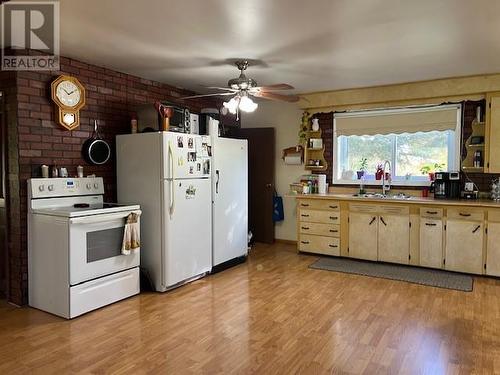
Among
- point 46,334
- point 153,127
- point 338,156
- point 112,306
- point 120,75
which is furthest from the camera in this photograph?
point 338,156

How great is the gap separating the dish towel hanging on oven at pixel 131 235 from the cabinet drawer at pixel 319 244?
2.45 metres

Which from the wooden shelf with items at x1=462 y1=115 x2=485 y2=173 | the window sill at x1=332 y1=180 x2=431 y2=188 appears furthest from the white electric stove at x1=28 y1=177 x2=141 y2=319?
the wooden shelf with items at x1=462 y1=115 x2=485 y2=173

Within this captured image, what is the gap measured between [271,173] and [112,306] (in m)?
3.23

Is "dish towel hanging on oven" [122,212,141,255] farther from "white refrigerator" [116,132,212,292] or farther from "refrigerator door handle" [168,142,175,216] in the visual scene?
"refrigerator door handle" [168,142,175,216]

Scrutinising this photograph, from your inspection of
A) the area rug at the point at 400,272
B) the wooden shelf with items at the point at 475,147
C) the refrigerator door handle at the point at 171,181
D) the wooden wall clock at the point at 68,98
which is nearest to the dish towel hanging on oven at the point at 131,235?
the refrigerator door handle at the point at 171,181

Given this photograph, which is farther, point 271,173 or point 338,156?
point 271,173

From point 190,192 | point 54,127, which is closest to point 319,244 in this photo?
point 190,192

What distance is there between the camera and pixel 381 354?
2443 mm

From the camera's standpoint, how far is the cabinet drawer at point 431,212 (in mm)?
4230

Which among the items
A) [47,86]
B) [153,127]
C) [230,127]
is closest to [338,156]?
[230,127]

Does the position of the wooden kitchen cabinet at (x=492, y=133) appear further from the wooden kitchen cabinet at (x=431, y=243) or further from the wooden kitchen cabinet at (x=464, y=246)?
the wooden kitchen cabinet at (x=431, y=243)

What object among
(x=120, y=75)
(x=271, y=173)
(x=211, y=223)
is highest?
(x=120, y=75)

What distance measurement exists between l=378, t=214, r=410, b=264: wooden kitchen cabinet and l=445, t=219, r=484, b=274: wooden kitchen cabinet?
44 centimetres

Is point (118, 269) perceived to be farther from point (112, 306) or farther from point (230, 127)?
point (230, 127)
